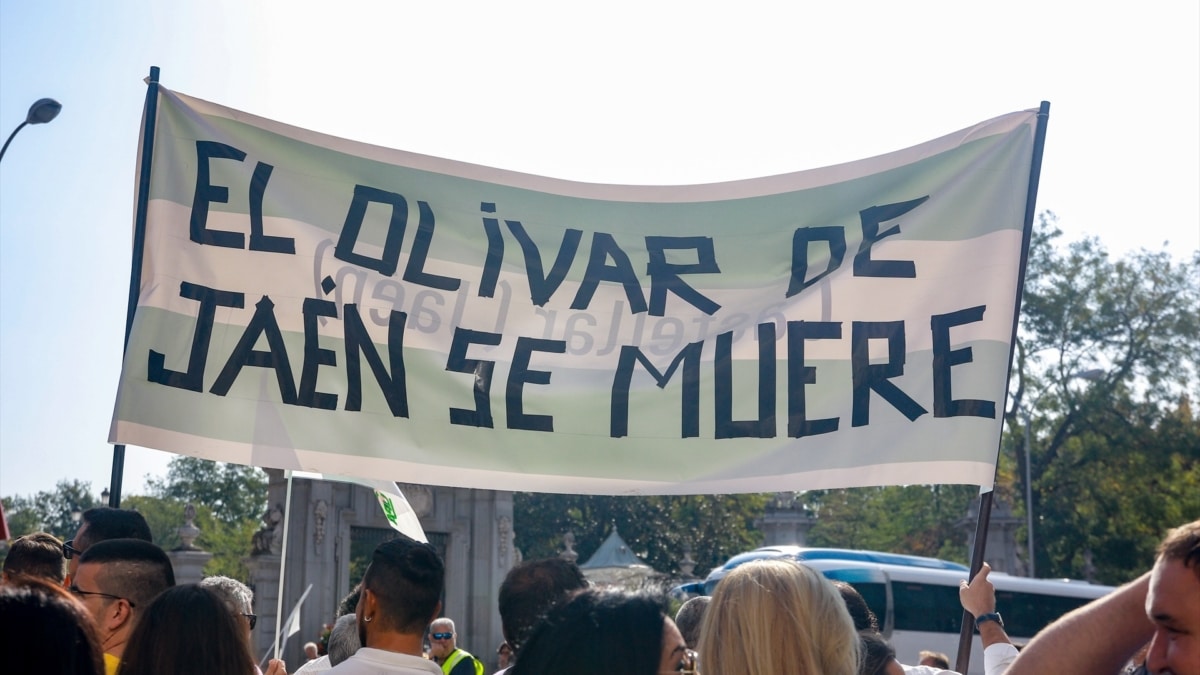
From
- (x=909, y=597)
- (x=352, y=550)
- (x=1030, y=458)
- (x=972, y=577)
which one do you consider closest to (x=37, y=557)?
(x=972, y=577)

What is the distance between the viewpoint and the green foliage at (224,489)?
274 feet

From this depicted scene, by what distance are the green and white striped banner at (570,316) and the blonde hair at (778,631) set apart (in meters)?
2.44

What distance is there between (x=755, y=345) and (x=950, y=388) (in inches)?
38.3

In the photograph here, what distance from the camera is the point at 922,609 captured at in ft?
89.0

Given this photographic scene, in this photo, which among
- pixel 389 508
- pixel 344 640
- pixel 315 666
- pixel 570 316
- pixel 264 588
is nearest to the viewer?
pixel 344 640

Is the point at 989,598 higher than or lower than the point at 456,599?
higher

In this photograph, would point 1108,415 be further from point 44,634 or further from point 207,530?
point 207,530

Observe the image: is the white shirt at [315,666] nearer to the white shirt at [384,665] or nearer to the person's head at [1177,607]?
the white shirt at [384,665]

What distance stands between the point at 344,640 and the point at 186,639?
221 centimetres

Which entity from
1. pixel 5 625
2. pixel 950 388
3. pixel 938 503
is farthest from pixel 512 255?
pixel 938 503

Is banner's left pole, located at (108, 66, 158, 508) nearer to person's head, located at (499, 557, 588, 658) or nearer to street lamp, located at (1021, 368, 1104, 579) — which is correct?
person's head, located at (499, 557, 588, 658)

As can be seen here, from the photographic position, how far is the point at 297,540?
26.2m

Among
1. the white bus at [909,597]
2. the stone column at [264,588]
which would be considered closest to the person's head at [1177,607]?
the stone column at [264,588]

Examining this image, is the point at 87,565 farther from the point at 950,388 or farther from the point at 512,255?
the point at 950,388
